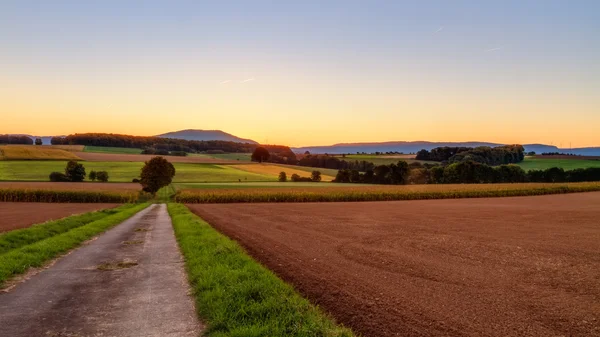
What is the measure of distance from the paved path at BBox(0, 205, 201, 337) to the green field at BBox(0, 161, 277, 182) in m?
95.9

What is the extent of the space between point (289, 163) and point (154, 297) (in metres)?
157

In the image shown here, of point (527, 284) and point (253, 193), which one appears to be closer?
point (527, 284)

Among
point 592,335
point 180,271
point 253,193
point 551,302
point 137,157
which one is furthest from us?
point 137,157

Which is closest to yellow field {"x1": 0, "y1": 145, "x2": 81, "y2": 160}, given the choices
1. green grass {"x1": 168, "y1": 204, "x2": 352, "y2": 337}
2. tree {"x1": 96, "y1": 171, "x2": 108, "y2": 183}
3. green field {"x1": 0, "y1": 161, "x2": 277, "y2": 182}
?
green field {"x1": 0, "y1": 161, "x2": 277, "y2": 182}

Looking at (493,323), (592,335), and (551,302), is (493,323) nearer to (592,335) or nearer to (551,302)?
(592,335)

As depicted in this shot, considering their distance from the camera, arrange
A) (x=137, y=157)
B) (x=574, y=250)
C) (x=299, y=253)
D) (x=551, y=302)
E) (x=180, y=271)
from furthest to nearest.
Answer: (x=137, y=157) → (x=574, y=250) → (x=299, y=253) → (x=180, y=271) → (x=551, y=302)

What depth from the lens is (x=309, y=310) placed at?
9055 millimetres

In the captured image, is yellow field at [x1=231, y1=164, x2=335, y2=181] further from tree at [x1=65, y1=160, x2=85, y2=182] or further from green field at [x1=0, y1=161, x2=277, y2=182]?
tree at [x1=65, y1=160, x2=85, y2=182]

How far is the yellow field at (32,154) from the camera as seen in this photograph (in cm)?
12973

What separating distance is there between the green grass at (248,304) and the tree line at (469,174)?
106 metres

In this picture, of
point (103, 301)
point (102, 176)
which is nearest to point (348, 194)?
point (103, 301)

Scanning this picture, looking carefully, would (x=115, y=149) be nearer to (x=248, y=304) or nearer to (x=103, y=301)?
(x=103, y=301)

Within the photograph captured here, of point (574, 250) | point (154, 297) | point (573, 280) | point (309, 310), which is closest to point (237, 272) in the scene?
point (154, 297)

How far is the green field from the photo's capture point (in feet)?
343
